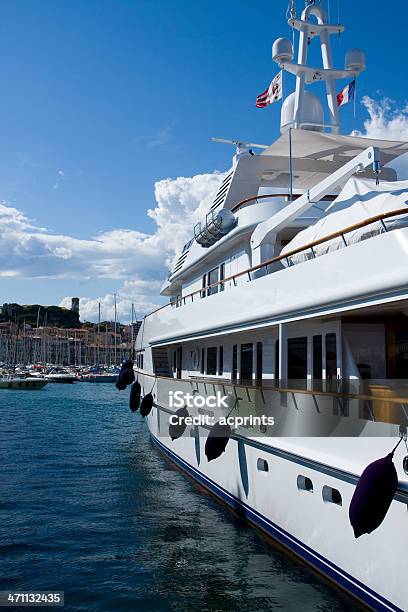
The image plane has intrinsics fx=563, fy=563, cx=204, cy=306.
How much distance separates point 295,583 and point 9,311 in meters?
156

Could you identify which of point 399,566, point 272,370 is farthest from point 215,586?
point 272,370

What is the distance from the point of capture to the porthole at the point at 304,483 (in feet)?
25.0

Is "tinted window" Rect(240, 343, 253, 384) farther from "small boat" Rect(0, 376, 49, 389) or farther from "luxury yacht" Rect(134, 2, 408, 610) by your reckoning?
"small boat" Rect(0, 376, 49, 389)

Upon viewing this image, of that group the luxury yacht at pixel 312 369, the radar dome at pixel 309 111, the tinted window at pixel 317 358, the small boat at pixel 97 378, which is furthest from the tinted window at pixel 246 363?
the small boat at pixel 97 378

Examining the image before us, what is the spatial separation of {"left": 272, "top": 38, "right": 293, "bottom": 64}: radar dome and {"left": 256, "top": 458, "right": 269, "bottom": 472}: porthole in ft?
42.6

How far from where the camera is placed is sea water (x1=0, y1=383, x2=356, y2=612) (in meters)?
7.23

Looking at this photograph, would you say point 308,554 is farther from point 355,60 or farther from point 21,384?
point 21,384

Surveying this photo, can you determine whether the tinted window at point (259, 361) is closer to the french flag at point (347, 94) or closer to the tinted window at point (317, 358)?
the tinted window at point (317, 358)

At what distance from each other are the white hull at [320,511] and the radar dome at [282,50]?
12340 millimetres

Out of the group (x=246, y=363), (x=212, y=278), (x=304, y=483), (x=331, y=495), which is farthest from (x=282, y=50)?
(x=331, y=495)

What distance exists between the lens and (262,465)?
9.04 metres

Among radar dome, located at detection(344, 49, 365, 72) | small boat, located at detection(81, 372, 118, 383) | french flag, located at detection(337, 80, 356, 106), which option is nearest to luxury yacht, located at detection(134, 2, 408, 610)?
french flag, located at detection(337, 80, 356, 106)

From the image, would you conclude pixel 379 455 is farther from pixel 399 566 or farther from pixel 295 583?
pixel 295 583

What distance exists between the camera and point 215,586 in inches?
296
